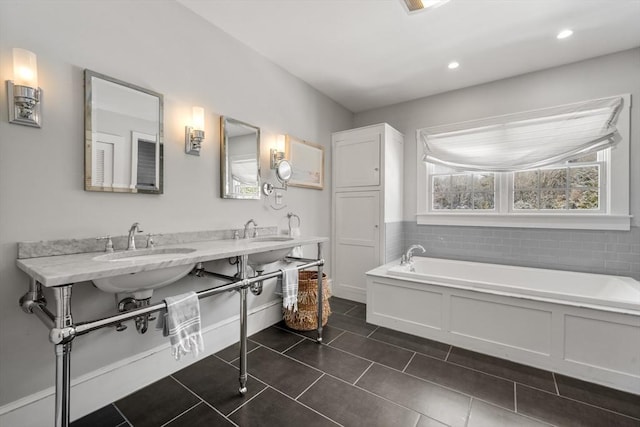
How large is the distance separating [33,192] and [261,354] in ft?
5.68

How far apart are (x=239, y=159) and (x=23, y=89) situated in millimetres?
1290

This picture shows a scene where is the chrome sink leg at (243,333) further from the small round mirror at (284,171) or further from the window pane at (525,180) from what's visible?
the window pane at (525,180)

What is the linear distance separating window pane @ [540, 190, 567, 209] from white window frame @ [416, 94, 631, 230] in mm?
76

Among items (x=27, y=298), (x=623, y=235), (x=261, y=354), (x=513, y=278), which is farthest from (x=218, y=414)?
(x=623, y=235)

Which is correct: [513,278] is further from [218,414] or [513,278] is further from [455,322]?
[218,414]

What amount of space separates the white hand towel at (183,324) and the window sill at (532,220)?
2964mm

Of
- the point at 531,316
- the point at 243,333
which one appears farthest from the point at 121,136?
the point at 531,316

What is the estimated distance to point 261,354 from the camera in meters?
2.16

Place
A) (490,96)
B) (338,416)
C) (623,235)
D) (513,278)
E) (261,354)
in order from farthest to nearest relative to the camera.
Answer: (490,96) < (513,278) < (623,235) < (261,354) < (338,416)

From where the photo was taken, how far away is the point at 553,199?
291 cm

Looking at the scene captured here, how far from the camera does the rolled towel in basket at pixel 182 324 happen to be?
4.31ft

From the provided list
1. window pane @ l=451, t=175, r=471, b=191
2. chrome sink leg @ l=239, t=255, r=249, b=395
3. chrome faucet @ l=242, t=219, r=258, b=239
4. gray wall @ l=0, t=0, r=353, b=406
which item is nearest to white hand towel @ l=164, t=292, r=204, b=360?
chrome sink leg @ l=239, t=255, r=249, b=395

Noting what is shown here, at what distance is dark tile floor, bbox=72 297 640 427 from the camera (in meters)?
1.50

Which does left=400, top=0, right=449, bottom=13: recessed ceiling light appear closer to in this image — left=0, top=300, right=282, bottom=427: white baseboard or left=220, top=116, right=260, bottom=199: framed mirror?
left=220, top=116, right=260, bottom=199: framed mirror
